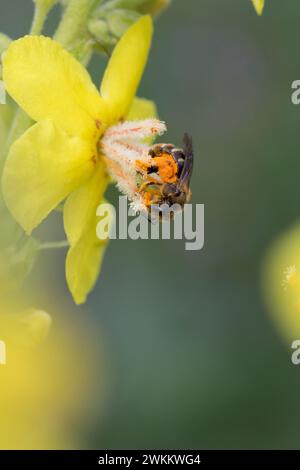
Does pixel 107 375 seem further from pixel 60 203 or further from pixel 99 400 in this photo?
pixel 60 203

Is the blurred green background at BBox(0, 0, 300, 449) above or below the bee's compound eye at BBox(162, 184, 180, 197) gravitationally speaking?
above

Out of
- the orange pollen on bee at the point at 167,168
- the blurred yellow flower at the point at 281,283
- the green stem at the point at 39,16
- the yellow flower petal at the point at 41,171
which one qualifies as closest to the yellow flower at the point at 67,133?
the yellow flower petal at the point at 41,171

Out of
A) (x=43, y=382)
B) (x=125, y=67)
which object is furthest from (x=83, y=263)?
(x=43, y=382)

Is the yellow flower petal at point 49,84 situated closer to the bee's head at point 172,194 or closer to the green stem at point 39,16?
the green stem at point 39,16

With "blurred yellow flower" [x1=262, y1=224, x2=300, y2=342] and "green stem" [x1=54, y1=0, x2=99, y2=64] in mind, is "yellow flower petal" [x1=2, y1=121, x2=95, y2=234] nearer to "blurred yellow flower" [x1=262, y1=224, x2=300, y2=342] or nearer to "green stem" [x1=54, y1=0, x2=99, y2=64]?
"green stem" [x1=54, y1=0, x2=99, y2=64]

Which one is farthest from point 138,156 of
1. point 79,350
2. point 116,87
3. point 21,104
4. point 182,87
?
point 182,87

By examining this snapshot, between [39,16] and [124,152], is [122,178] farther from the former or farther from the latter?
[39,16]

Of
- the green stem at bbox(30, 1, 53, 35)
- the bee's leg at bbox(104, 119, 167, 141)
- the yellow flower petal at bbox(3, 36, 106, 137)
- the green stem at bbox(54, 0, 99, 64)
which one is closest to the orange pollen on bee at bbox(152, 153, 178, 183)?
the bee's leg at bbox(104, 119, 167, 141)
